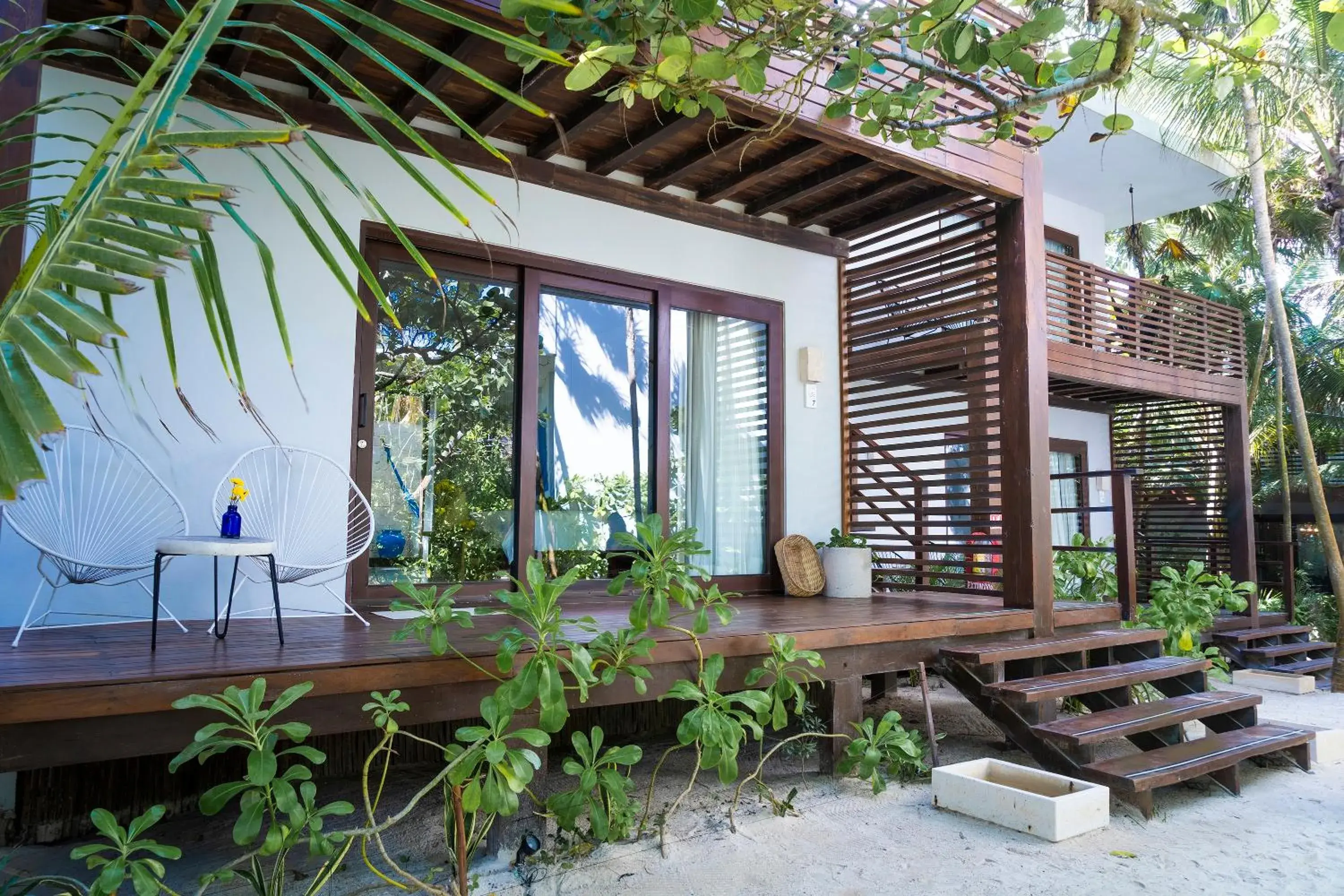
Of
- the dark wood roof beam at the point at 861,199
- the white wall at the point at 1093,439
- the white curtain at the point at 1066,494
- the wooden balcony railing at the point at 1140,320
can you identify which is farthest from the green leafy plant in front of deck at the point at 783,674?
the white curtain at the point at 1066,494

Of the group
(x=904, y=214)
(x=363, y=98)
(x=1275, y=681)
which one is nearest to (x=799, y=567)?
(x=904, y=214)

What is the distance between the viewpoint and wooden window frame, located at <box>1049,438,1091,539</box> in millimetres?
8914

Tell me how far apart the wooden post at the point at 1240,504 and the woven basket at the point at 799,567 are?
4.39 meters

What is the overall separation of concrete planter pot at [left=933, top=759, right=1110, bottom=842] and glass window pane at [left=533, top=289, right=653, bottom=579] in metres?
2.34

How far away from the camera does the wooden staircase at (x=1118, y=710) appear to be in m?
3.76

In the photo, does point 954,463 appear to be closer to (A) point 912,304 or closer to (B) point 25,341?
(A) point 912,304

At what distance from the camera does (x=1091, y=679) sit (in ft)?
14.4

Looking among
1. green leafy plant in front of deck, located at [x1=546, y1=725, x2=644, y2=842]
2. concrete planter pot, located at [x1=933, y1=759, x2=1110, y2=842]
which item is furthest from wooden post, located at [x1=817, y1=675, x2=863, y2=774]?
green leafy plant in front of deck, located at [x1=546, y1=725, x2=644, y2=842]

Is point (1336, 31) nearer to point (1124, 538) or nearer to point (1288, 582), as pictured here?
point (1124, 538)

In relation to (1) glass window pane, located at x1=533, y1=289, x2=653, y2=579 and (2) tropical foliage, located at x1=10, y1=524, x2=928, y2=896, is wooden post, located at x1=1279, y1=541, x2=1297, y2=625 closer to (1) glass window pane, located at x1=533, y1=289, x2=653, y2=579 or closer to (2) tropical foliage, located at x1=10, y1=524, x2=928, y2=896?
(2) tropical foliage, located at x1=10, y1=524, x2=928, y2=896

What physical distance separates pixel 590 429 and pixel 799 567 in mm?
1663

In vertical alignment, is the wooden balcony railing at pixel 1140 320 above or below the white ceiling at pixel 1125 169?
below

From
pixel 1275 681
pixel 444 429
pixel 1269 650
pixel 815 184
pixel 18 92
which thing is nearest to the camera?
pixel 18 92

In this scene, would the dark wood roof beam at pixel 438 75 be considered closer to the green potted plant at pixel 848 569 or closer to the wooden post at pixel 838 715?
the wooden post at pixel 838 715
